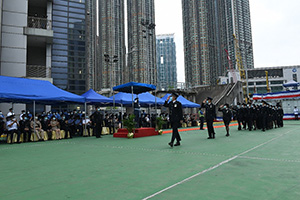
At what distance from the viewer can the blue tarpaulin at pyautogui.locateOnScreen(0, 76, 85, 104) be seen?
11.1m

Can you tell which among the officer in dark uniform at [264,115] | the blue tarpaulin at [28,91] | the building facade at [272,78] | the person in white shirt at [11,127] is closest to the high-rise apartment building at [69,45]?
the blue tarpaulin at [28,91]

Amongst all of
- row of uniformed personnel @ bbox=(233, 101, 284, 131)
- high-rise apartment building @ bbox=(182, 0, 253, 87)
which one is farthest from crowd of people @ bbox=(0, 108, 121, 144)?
high-rise apartment building @ bbox=(182, 0, 253, 87)

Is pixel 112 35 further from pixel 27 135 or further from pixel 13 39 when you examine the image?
pixel 27 135

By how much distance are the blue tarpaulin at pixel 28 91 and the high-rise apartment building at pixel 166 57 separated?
319 ft

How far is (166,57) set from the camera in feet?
362

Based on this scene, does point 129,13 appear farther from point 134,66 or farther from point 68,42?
point 68,42

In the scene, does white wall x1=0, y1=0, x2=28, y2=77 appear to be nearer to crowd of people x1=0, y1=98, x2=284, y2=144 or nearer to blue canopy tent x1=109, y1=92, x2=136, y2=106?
crowd of people x1=0, y1=98, x2=284, y2=144

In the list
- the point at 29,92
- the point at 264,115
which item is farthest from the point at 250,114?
the point at 29,92

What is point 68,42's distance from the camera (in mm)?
28031

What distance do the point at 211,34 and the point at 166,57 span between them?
97.9ft

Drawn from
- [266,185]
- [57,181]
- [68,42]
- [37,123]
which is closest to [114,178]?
[57,181]

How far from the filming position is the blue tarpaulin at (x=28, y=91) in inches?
438

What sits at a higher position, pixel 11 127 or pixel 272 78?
pixel 272 78

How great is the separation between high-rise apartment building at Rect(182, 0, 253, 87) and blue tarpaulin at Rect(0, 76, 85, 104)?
212 ft
